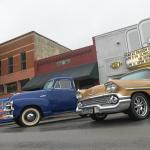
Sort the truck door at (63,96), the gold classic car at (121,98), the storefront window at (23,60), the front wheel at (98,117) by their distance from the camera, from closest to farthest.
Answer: the gold classic car at (121,98) → the front wheel at (98,117) → the truck door at (63,96) → the storefront window at (23,60)

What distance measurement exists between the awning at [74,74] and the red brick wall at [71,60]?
615mm

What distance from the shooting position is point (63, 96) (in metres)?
12.4

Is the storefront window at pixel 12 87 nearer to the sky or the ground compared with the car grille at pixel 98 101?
nearer to the sky

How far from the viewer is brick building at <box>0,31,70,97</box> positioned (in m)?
33.2

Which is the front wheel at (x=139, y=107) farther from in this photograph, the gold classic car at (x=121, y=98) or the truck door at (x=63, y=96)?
the truck door at (x=63, y=96)

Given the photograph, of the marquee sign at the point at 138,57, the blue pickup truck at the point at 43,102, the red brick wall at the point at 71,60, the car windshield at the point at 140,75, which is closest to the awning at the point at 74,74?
the red brick wall at the point at 71,60

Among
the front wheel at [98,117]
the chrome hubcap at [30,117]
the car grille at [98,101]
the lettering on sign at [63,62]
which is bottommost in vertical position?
the front wheel at [98,117]

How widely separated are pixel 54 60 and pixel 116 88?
22.5 m

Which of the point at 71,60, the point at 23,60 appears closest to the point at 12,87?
the point at 23,60

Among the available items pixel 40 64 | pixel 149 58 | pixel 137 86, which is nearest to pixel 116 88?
pixel 137 86

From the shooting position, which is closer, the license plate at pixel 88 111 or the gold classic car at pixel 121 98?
the gold classic car at pixel 121 98

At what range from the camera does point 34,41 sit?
33.3 meters

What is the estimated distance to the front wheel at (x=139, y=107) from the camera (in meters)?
8.03

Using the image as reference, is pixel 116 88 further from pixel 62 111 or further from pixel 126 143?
pixel 62 111
